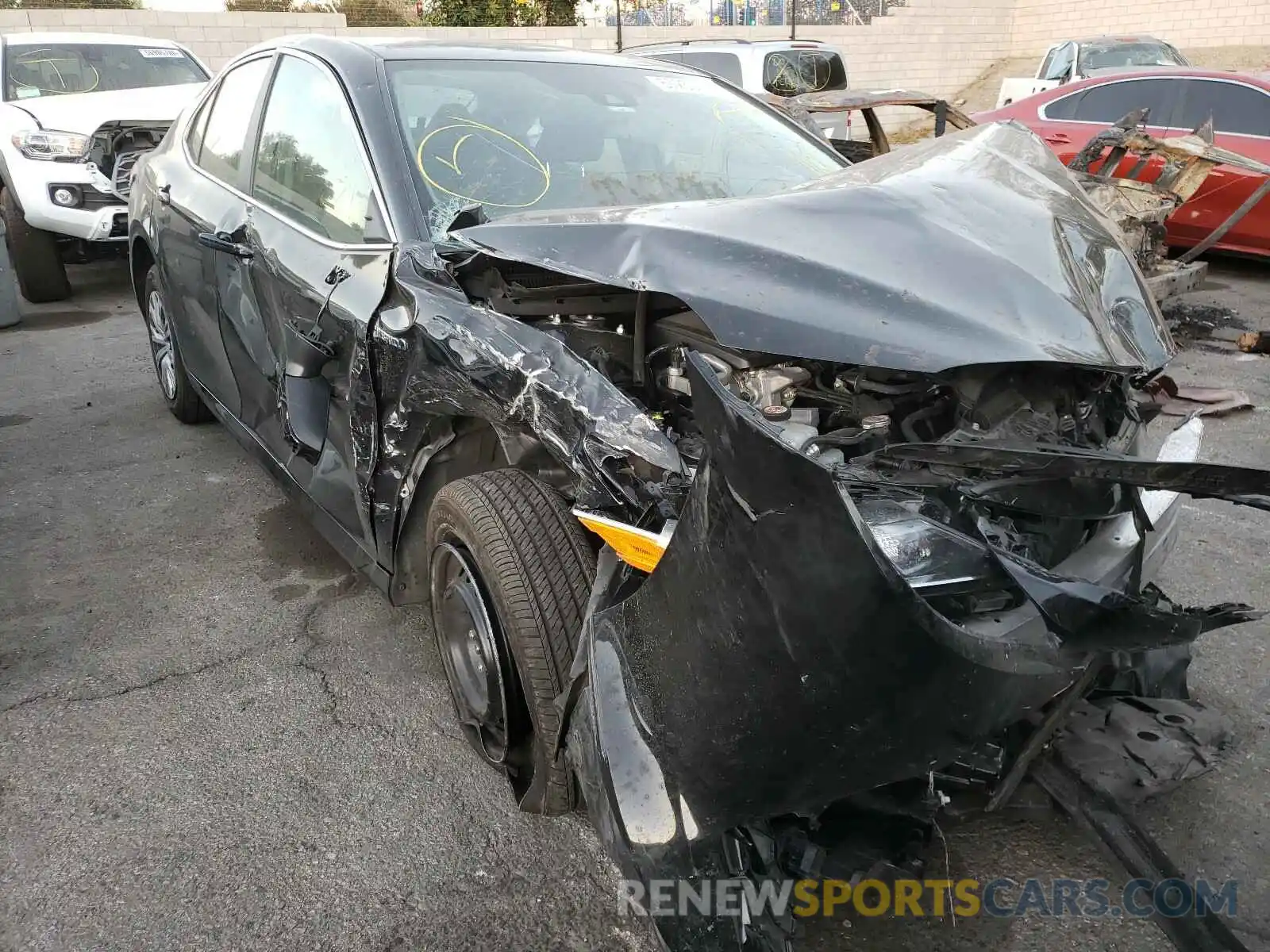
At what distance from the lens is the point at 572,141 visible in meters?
2.77

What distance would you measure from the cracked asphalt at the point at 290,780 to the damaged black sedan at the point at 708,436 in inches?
10.7

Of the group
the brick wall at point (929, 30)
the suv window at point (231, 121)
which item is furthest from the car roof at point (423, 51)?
the brick wall at point (929, 30)

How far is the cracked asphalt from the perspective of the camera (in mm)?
1949

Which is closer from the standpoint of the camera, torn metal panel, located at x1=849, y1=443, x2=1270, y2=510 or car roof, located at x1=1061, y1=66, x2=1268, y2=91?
torn metal panel, located at x1=849, y1=443, x2=1270, y2=510

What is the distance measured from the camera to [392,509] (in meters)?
2.46

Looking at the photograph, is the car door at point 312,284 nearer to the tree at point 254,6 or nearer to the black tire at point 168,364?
the black tire at point 168,364

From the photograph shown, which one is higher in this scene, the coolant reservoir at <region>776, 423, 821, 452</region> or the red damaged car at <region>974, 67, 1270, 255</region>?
the coolant reservoir at <region>776, 423, 821, 452</region>

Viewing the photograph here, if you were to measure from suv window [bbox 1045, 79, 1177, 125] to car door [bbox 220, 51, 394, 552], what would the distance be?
711 cm

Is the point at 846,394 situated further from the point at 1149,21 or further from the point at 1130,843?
the point at 1149,21

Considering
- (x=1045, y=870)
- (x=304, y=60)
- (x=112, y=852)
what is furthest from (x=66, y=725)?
(x=1045, y=870)

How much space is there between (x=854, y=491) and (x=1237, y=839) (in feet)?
4.68

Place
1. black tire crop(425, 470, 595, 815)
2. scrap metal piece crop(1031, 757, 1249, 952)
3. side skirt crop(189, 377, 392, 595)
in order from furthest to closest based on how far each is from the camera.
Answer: side skirt crop(189, 377, 392, 595) < black tire crop(425, 470, 595, 815) < scrap metal piece crop(1031, 757, 1249, 952)

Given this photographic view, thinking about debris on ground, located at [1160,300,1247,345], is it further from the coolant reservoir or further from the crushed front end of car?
the coolant reservoir

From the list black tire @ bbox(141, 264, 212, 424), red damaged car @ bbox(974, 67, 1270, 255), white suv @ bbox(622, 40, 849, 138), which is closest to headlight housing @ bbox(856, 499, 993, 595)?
black tire @ bbox(141, 264, 212, 424)
